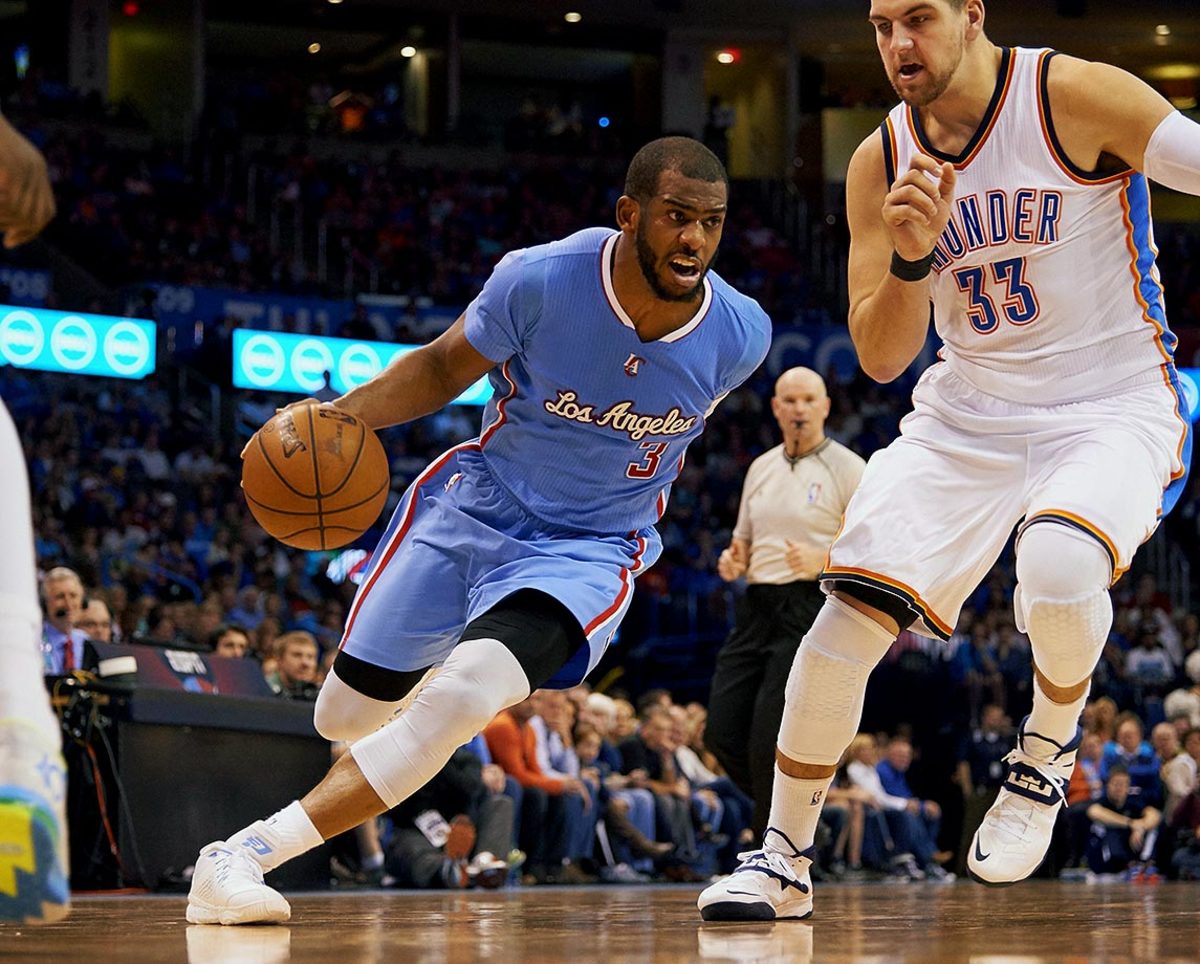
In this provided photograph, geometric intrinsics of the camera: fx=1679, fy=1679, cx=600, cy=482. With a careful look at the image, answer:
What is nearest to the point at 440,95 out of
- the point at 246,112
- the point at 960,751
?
the point at 246,112

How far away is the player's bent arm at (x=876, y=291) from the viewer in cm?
406

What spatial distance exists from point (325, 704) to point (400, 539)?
0.51 m

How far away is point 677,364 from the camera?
4656 mm

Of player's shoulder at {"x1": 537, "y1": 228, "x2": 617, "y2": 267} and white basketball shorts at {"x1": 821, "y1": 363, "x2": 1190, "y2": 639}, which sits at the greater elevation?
player's shoulder at {"x1": 537, "y1": 228, "x2": 617, "y2": 267}

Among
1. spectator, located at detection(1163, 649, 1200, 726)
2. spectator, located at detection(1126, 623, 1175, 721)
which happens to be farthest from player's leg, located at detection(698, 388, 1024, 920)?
spectator, located at detection(1126, 623, 1175, 721)

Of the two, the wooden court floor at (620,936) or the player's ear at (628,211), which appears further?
the player's ear at (628,211)

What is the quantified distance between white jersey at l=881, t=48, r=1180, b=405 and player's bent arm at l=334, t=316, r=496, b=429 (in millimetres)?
1315

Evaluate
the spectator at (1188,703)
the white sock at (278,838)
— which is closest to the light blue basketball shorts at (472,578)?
the white sock at (278,838)

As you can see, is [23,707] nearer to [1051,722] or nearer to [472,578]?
[472,578]

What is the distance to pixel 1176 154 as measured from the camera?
3.91 metres

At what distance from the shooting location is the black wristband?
3.98 meters

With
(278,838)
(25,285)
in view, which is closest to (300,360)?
(25,285)

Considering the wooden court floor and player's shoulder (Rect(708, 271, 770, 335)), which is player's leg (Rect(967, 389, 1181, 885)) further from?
player's shoulder (Rect(708, 271, 770, 335))

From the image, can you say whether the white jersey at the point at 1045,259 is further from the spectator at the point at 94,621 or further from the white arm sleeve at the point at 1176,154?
the spectator at the point at 94,621
